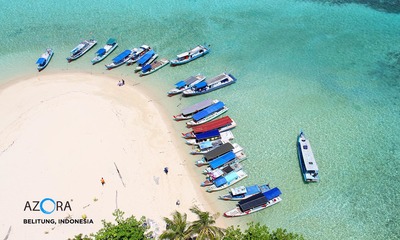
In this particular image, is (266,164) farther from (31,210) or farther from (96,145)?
(31,210)

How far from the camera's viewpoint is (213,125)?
5241 cm

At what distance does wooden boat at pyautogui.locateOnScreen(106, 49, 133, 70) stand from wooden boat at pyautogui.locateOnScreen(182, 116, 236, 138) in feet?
74.5

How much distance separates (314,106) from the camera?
5656cm

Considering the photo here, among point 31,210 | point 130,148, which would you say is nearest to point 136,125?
point 130,148

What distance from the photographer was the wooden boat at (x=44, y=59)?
215 feet

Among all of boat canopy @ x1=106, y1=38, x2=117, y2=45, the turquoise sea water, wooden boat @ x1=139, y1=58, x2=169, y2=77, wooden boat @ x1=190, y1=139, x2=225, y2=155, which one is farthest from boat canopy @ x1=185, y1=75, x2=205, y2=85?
boat canopy @ x1=106, y1=38, x2=117, y2=45

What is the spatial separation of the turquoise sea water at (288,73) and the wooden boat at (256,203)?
839mm

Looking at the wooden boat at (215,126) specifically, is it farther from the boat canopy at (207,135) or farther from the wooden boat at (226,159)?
the wooden boat at (226,159)

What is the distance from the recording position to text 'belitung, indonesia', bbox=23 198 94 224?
136 ft

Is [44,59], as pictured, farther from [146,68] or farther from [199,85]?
[199,85]

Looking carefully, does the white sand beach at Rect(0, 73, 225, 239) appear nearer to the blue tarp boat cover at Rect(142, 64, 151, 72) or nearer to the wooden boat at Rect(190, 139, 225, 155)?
the wooden boat at Rect(190, 139, 225, 155)

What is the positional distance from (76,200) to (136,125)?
579 inches

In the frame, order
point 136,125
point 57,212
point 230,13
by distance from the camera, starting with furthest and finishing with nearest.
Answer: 1. point 230,13
2. point 136,125
3. point 57,212

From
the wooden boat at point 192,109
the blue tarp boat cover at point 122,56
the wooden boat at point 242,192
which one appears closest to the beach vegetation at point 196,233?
the wooden boat at point 242,192
